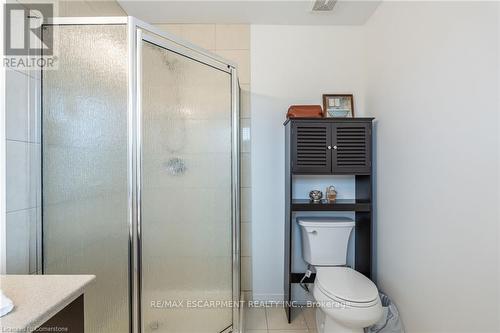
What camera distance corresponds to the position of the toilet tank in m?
2.12

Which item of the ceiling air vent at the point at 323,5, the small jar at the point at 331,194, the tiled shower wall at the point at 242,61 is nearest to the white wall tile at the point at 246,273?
the tiled shower wall at the point at 242,61

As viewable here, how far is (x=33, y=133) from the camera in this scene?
1229 millimetres

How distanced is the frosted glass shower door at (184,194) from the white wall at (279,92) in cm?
56

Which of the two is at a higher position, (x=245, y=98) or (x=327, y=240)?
(x=245, y=98)

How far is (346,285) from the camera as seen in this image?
1.73 metres

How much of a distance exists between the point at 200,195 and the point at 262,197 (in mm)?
803

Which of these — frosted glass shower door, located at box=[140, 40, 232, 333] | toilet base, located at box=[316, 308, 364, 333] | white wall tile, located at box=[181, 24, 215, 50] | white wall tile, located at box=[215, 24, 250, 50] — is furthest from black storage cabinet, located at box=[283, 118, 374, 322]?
white wall tile, located at box=[181, 24, 215, 50]

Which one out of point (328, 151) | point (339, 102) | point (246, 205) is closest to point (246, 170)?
point (246, 205)

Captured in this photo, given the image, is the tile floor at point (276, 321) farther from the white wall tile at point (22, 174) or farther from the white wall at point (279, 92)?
the white wall tile at point (22, 174)

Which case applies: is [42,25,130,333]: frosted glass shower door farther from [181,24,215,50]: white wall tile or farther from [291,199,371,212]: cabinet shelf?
[291,199,371,212]: cabinet shelf

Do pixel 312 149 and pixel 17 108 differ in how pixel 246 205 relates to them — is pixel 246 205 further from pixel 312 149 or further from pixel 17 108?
pixel 17 108

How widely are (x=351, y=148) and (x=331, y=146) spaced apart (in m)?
0.15

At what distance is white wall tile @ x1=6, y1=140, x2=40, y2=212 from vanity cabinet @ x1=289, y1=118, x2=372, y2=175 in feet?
5.01

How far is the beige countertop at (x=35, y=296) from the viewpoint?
63 centimetres
